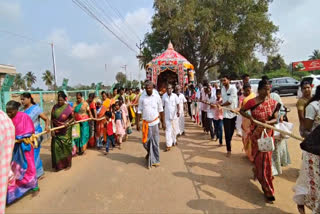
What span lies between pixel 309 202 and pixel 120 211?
2433 mm

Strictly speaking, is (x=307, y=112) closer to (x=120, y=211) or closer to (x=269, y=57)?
(x=120, y=211)

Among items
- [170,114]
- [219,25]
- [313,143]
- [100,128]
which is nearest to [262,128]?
[313,143]

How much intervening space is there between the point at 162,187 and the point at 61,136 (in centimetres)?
254

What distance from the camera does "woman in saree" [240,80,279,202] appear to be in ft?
9.92

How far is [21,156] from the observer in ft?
11.3

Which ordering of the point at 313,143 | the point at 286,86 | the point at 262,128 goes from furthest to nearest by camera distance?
the point at 286,86, the point at 262,128, the point at 313,143

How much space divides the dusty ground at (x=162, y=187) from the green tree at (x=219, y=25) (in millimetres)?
17154

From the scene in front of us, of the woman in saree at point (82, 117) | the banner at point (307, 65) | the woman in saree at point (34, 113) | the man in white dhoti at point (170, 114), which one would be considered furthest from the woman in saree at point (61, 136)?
the banner at point (307, 65)

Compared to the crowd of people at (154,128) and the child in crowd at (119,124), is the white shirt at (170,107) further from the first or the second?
the child in crowd at (119,124)

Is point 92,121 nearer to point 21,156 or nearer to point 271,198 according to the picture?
point 21,156

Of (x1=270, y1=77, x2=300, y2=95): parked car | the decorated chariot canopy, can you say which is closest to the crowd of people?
the decorated chariot canopy

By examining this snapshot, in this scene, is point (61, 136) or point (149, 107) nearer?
point (61, 136)

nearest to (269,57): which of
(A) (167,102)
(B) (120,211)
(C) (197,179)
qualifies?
(A) (167,102)

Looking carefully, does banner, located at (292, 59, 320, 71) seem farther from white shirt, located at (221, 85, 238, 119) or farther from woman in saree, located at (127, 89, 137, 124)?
white shirt, located at (221, 85, 238, 119)
